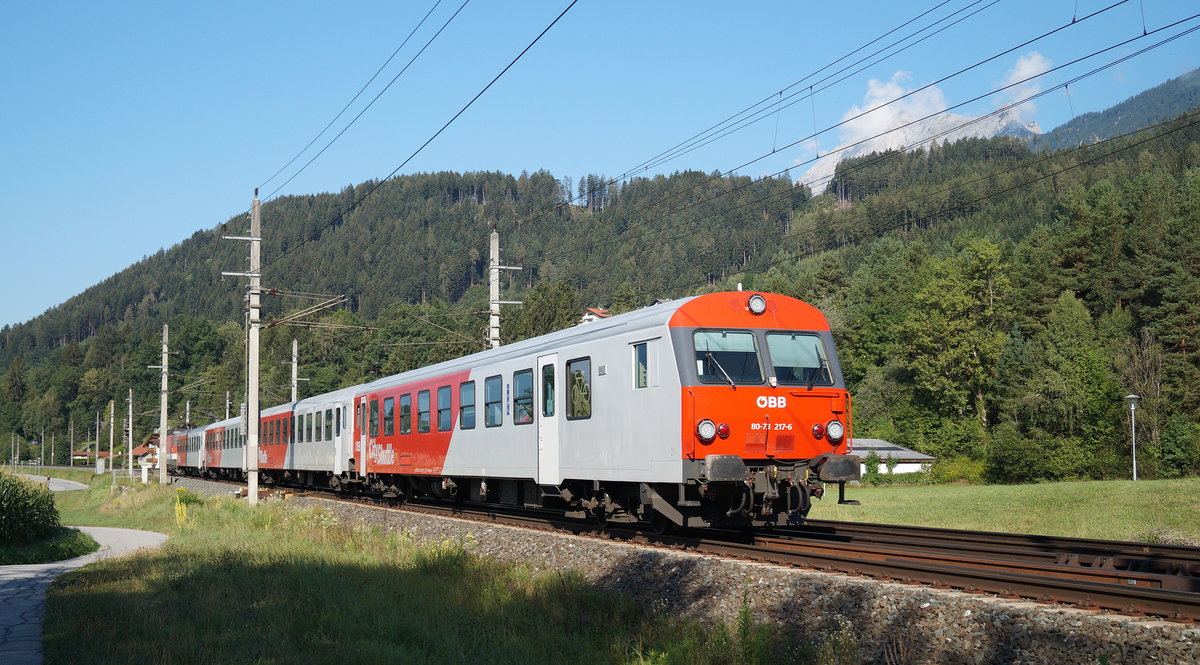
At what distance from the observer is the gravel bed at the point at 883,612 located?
6.69m

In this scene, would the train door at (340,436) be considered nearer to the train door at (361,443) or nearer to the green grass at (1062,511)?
the train door at (361,443)

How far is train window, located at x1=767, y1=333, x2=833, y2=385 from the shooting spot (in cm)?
1334

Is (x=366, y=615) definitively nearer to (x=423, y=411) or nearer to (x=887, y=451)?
(x=423, y=411)

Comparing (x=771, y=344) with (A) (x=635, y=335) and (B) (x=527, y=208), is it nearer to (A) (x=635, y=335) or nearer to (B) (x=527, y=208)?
(A) (x=635, y=335)

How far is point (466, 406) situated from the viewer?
19312mm

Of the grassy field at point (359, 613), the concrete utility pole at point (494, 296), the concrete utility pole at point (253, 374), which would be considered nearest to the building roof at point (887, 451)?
the concrete utility pole at point (494, 296)

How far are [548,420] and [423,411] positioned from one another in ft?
22.2

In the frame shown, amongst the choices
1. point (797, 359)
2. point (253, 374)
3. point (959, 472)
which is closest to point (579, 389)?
point (797, 359)

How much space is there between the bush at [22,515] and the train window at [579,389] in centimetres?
1269

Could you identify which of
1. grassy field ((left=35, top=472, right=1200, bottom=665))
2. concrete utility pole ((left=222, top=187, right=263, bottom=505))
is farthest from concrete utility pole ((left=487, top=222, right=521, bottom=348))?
grassy field ((left=35, top=472, right=1200, bottom=665))

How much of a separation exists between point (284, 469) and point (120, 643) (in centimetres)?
2703

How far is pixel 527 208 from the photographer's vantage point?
198m

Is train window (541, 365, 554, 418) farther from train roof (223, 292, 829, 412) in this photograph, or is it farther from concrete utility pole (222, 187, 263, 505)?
concrete utility pole (222, 187, 263, 505)

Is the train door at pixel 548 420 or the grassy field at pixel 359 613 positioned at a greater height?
the train door at pixel 548 420
